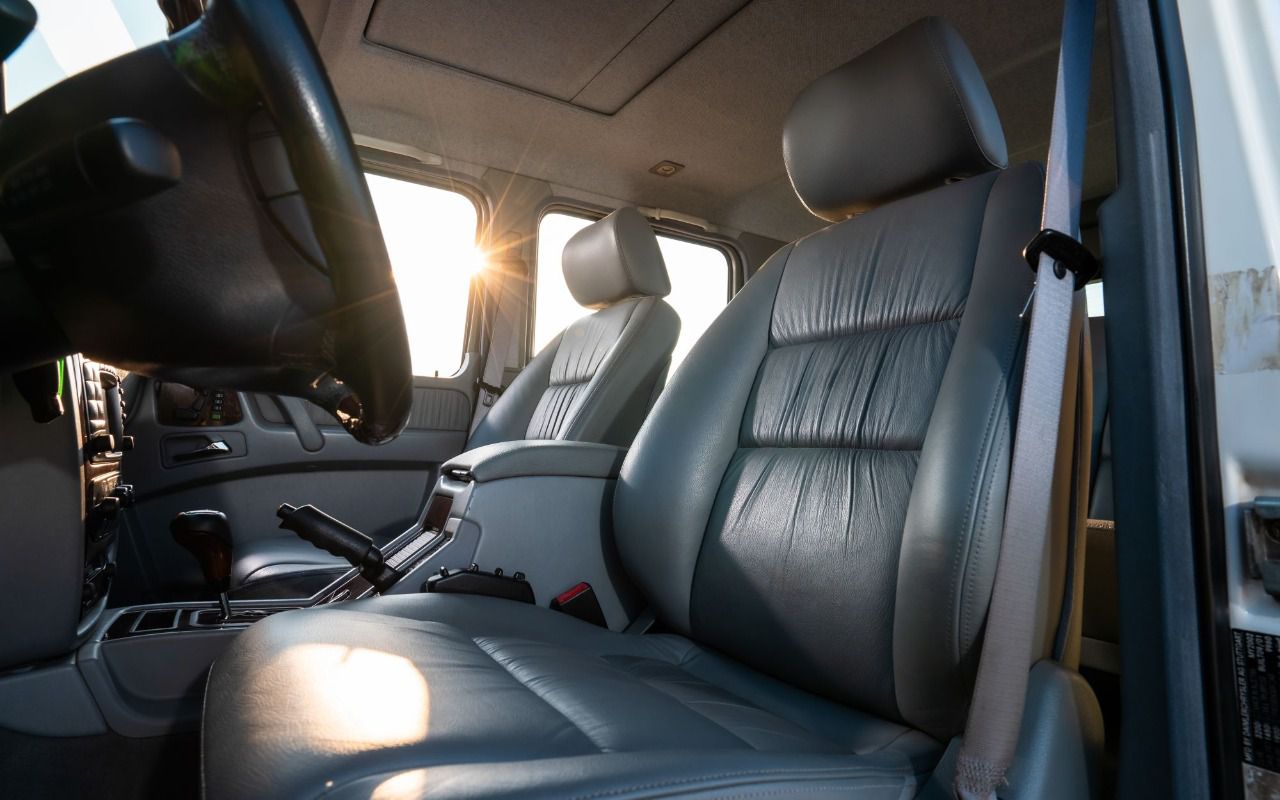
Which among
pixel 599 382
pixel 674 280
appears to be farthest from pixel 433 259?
pixel 599 382

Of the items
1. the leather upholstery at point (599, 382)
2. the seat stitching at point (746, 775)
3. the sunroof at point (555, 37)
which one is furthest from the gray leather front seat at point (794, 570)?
the sunroof at point (555, 37)

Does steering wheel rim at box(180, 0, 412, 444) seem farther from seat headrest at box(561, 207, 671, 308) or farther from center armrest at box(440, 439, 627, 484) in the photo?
seat headrest at box(561, 207, 671, 308)

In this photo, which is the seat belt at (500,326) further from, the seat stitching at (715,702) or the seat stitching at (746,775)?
the seat stitching at (746,775)

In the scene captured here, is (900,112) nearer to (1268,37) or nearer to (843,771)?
(1268,37)

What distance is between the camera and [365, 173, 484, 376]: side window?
3189 mm

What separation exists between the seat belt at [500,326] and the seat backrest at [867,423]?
2.09 metres

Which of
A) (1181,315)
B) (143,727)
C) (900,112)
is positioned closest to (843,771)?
(1181,315)

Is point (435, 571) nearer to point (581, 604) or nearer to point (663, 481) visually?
point (581, 604)

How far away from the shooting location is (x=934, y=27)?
4.02 feet

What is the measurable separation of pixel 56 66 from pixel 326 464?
86.4 inches

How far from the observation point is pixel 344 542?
148cm

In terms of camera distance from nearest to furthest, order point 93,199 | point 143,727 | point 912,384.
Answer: point 93,199 < point 912,384 < point 143,727

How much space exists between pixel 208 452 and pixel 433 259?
115 centimetres

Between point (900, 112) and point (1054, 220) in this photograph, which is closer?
point (1054, 220)
